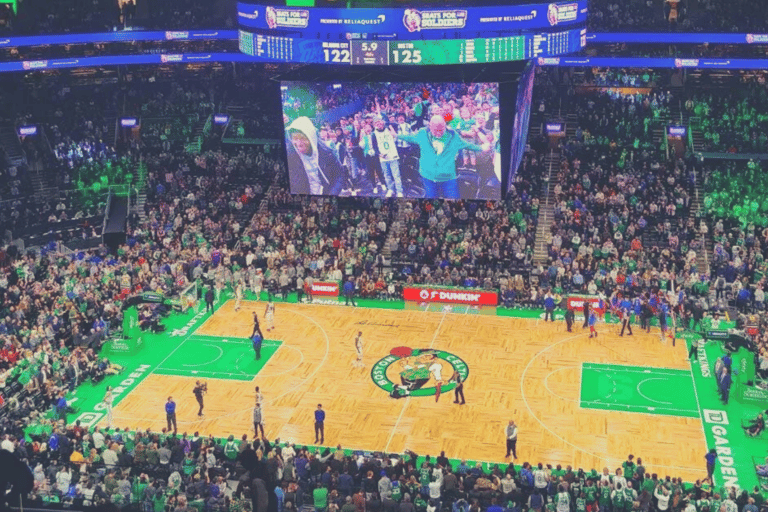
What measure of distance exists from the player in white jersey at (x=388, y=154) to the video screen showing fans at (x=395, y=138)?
0.04m

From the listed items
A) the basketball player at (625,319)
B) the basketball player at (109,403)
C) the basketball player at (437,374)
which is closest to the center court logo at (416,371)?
the basketball player at (437,374)

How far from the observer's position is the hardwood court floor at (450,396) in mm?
29266

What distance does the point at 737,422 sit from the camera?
30484mm

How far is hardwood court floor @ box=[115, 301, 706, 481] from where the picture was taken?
29266mm

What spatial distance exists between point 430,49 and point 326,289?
37.4 ft

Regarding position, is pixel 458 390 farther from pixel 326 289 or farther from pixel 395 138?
pixel 395 138

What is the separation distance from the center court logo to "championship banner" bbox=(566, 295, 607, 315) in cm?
649

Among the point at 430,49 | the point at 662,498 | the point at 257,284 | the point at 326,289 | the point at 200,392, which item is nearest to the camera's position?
the point at 662,498

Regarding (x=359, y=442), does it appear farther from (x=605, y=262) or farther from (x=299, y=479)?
(x=605, y=262)

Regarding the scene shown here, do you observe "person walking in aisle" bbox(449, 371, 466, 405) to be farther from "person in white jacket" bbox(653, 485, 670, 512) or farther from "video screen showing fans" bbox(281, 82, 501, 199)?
"video screen showing fans" bbox(281, 82, 501, 199)

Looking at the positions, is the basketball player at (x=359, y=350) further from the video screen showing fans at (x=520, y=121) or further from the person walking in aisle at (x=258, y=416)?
the video screen showing fans at (x=520, y=121)

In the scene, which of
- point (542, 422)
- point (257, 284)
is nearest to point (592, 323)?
point (542, 422)

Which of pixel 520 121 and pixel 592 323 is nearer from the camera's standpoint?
pixel 592 323

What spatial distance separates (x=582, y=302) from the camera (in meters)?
39.5
